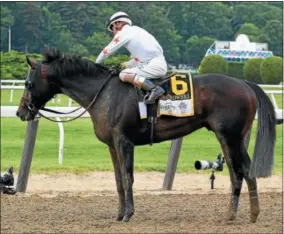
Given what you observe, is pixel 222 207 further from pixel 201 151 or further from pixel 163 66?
pixel 201 151

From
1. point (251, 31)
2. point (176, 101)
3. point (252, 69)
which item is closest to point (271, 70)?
point (252, 69)

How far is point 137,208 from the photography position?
9320 millimetres

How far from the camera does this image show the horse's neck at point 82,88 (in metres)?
8.67

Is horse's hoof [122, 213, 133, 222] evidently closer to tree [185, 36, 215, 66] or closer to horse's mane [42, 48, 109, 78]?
horse's mane [42, 48, 109, 78]

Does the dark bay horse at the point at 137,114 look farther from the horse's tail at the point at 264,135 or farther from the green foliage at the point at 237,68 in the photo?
the green foliage at the point at 237,68

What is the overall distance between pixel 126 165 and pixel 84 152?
23.3ft

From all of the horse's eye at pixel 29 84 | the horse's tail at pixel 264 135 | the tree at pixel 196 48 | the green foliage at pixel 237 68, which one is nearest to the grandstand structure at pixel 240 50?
the tree at pixel 196 48

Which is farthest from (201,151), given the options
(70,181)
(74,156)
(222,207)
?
(222,207)

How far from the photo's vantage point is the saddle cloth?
27.4ft

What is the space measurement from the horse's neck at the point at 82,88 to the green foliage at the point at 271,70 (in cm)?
1886

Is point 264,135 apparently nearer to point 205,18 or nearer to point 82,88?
point 82,88

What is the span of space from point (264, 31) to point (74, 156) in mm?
27239

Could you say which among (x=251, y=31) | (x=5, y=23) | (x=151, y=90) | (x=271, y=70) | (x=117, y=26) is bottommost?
(x=251, y=31)

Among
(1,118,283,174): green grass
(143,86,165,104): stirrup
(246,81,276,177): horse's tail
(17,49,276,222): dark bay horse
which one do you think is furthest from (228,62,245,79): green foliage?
(143,86,165,104): stirrup
